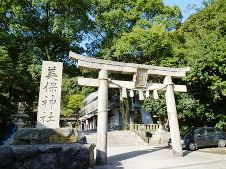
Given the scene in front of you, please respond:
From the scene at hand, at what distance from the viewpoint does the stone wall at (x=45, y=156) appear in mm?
9133

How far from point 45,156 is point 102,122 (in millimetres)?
4117

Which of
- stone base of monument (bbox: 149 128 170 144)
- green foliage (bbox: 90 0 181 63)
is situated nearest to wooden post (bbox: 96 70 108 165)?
stone base of monument (bbox: 149 128 170 144)

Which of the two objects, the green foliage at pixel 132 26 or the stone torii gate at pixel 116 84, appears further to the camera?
the green foliage at pixel 132 26

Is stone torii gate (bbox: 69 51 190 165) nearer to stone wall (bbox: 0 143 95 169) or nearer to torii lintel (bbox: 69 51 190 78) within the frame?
torii lintel (bbox: 69 51 190 78)

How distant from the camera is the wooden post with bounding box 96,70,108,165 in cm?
1276

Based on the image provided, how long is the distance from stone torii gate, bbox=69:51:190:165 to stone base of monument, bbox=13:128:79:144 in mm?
2314

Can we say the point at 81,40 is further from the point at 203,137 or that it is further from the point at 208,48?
the point at 203,137

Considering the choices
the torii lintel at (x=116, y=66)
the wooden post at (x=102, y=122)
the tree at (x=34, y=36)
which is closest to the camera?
the wooden post at (x=102, y=122)

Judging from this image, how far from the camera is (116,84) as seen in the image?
14523mm

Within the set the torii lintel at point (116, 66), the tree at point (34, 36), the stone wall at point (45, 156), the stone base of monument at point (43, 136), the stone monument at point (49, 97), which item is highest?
the tree at point (34, 36)

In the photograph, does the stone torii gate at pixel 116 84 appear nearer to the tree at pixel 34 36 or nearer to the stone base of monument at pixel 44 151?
the stone base of monument at pixel 44 151

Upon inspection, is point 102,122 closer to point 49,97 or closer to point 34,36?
point 49,97

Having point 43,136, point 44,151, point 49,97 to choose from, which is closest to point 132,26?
point 49,97

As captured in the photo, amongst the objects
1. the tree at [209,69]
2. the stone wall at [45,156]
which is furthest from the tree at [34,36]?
the stone wall at [45,156]
